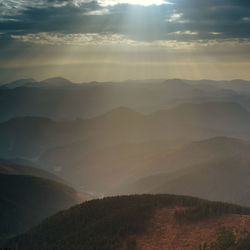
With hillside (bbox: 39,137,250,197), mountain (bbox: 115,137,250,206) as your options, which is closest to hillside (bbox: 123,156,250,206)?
mountain (bbox: 115,137,250,206)

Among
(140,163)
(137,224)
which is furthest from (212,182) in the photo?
(137,224)

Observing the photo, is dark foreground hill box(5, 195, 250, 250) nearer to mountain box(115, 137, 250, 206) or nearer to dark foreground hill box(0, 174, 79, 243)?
dark foreground hill box(0, 174, 79, 243)

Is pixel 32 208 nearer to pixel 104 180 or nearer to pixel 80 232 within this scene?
pixel 80 232

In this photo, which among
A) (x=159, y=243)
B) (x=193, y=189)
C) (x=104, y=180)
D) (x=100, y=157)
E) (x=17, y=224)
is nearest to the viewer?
(x=159, y=243)

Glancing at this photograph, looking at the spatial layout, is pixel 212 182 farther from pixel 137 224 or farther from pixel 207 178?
pixel 137 224

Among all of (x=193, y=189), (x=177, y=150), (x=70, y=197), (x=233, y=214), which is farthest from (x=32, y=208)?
(x=177, y=150)

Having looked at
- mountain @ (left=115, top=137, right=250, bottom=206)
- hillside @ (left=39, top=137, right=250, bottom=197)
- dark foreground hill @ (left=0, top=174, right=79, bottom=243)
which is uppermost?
dark foreground hill @ (left=0, top=174, right=79, bottom=243)
